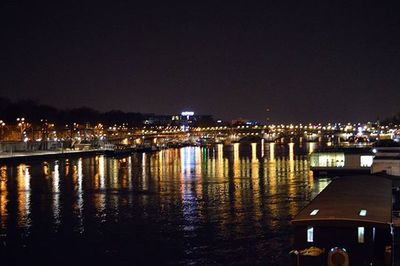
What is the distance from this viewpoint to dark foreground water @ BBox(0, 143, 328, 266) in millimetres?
14328

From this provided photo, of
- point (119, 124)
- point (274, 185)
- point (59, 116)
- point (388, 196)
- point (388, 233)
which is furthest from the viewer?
point (119, 124)

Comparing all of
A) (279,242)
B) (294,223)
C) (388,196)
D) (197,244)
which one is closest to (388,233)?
(294,223)

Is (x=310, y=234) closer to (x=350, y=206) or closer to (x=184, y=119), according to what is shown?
(x=350, y=206)

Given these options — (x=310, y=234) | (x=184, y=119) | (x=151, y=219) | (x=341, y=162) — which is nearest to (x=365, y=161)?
(x=341, y=162)

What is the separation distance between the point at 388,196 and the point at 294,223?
4121 millimetres

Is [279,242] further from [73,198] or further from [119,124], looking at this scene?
[119,124]

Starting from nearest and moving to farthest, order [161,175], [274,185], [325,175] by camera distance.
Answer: [274,185]
[325,175]
[161,175]

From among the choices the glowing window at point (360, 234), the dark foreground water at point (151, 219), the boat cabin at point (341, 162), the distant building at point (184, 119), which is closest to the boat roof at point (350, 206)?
the glowing window at point (360, 234)

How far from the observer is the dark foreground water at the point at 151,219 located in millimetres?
14328

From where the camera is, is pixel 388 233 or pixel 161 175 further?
pixel 161 175

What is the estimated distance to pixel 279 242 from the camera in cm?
1514

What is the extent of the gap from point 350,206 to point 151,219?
9.17 metres

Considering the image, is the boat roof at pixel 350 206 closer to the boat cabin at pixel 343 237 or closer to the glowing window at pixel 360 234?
the boat cabin at pixel 343 237

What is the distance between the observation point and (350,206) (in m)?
11.3
